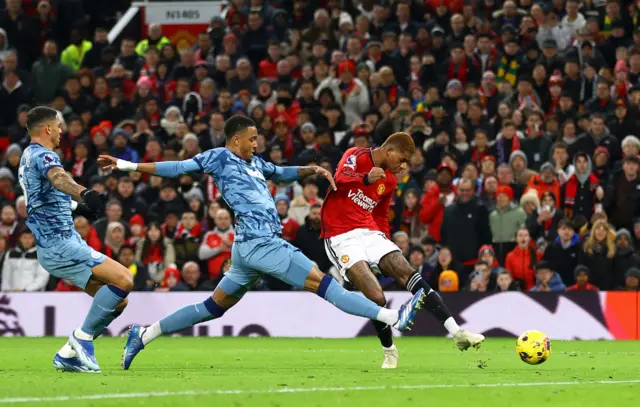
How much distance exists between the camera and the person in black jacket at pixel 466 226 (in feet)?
64.5

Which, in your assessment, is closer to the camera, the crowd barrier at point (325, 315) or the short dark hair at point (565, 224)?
the crowd barrier at point (325, 315)

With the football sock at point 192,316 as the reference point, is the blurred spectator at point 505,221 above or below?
below

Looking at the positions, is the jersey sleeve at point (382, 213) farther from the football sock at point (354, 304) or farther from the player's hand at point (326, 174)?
the football sock at point (354, 304)

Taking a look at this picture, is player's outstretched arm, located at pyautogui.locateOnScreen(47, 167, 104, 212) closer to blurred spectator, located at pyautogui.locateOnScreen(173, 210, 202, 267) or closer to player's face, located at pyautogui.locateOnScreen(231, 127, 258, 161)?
player's face, located at pyautogui.locateOnScreen(231, 127, 258, 161)

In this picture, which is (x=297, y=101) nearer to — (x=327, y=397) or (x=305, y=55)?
(x=305, y=55)

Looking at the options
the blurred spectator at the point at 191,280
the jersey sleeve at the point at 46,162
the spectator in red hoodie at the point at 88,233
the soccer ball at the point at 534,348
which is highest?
the jersey sleeve at the point at 46,162

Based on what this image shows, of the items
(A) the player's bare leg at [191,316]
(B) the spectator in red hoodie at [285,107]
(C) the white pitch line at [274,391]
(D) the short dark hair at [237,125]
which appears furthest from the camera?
(B) the spectator in red hoodie at [285,107]

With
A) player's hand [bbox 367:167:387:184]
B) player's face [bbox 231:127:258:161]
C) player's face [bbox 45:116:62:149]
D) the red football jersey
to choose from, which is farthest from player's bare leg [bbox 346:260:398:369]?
player's face [bbox 45:116:62:149]

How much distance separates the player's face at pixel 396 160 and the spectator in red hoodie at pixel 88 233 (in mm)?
8769

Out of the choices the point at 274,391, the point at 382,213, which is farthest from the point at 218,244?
the point at 274,391

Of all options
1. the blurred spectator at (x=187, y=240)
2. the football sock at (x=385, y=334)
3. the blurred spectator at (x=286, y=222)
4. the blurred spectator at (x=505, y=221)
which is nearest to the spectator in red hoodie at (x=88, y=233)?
the blurred spectator at (x=187, y=240)

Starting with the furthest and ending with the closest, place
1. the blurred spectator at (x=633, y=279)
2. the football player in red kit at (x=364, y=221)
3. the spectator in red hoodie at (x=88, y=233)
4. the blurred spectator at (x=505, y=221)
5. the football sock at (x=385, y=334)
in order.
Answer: the spectator in red hoodie at (x=88, y=233), the blurred spectator at (x=505, y=221), the blurred spectator at (x=633, y=279), the football player in red kit at (x=364, y=221), the football sock at (x=385, y=334)

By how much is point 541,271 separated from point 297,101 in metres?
6.22

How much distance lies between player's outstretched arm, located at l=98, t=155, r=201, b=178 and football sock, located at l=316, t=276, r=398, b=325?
5.24 ft
